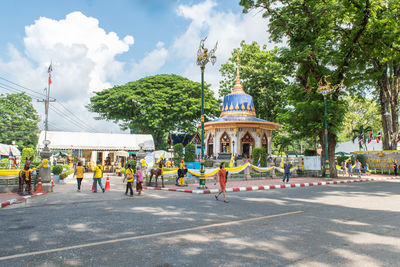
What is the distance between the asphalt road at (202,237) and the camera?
4352mm

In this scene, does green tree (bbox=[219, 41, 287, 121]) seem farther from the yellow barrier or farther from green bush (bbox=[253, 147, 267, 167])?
the yellow barrier

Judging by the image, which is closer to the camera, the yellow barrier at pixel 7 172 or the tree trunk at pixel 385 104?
the yellow barrier at pixel 7 172

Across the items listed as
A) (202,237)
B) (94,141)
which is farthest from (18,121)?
(202,237)

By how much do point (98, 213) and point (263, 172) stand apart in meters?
17.5

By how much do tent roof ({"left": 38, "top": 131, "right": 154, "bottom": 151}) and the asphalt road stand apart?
29.2 m

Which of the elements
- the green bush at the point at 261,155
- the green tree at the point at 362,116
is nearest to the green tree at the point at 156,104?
the green bush at the point at 261,155

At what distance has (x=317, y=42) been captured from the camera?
20516 mm

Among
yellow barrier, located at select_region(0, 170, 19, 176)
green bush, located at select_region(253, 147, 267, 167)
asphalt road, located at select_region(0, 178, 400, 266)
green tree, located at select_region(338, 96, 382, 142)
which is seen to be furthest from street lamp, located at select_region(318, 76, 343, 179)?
green tree, located at select_region(338, 96, 382, 142)

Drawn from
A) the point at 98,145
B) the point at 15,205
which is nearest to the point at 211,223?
the point at 15,205

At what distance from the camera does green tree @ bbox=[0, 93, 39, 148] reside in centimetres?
4703

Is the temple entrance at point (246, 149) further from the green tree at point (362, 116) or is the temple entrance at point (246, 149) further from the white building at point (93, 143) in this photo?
the green tree at point (362, 116)

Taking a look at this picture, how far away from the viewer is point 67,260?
169 inches

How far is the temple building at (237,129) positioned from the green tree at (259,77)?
1724mm

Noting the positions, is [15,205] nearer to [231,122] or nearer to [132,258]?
[132,258]
